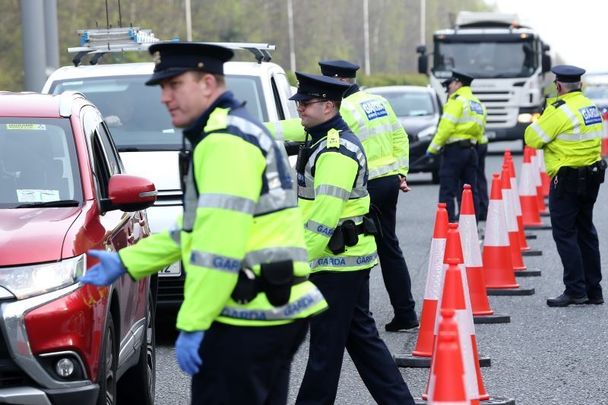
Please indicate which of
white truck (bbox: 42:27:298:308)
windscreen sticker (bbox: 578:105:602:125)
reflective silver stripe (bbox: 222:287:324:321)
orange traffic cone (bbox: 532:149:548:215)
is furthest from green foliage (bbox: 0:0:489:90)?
reflective silver stripe (bbox: 222:287:324:321)

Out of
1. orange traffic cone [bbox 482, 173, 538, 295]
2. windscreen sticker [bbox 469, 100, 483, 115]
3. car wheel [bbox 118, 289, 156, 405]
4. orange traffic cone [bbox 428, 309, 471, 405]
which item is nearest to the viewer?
orange traffic cone [bbox 428, 309, 471, 405]

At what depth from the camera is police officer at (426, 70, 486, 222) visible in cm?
1623

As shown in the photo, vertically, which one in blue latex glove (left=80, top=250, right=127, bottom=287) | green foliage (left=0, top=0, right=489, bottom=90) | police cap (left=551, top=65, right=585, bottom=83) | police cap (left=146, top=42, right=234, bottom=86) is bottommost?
green foliage (left=0, top=0, right=489, bottom=90)

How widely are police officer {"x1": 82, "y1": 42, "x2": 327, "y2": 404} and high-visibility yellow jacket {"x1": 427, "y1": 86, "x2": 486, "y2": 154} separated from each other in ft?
37.7

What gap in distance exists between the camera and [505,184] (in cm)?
1421

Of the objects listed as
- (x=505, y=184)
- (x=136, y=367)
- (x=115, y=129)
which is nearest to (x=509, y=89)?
(x=505, y=184)

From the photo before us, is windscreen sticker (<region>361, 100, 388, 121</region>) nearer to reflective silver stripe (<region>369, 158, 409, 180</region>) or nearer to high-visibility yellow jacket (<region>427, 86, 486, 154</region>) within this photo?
reflective silver stripe (<region>369, 158, 409, 180</region>)

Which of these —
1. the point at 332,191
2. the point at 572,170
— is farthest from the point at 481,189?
the point at 332,191

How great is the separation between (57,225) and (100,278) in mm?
1696

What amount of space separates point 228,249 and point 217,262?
2.0 inches

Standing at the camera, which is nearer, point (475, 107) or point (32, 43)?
point (475, 107)

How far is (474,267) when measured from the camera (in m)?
10.7

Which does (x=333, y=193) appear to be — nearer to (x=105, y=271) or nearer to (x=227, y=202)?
(x=105, y=271)

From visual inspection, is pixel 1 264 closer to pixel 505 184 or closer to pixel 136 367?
pixel 136 367
